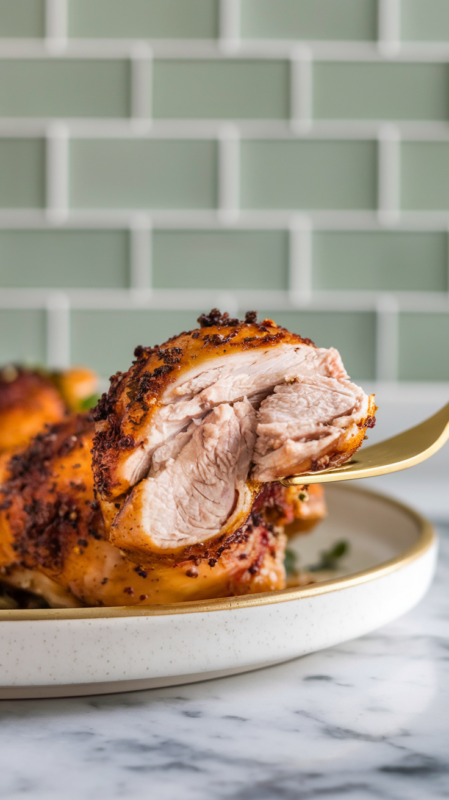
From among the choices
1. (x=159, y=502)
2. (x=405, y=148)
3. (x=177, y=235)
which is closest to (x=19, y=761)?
(x=159, y=502)

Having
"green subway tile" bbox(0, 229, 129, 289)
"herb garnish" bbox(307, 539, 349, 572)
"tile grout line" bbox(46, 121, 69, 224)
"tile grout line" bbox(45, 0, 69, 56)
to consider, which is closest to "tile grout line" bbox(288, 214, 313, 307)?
"green subway tile" bbox(0, 229, 129, 289)

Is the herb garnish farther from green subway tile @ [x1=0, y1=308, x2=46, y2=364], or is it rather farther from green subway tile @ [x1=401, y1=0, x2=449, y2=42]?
green subway tile @ [x1=401, y1=0, x2=449, y2=42]

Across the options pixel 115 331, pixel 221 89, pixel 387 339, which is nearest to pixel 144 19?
pixel 221 89

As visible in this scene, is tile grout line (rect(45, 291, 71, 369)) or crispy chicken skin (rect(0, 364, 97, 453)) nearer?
crispy chicken skin (rect(0, 364, 97, 453))

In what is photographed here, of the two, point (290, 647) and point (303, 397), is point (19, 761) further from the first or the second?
point (303, 397)

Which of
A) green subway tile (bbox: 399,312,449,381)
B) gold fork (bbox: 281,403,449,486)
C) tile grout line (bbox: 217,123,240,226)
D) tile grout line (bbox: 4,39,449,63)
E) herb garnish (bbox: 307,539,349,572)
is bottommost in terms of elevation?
herb garnish (bbox: 307,539,349,572)

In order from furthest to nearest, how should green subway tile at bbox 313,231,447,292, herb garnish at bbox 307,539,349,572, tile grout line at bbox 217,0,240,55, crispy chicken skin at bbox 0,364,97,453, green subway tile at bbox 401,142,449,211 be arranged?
green subway tile at bbox 313,231,447,292 < green subway tile at bbox 401,142,449,211 < tile grout line at bbox 217,0,240,55 < crispy chicken skin at bbox 0,364,97,453 < herb garnish at bbox 307,539,349,572

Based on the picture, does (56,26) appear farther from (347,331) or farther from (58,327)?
(347,331)

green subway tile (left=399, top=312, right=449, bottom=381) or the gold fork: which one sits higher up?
green subway tile (left=399, top=312, right=449, bottom=381)
